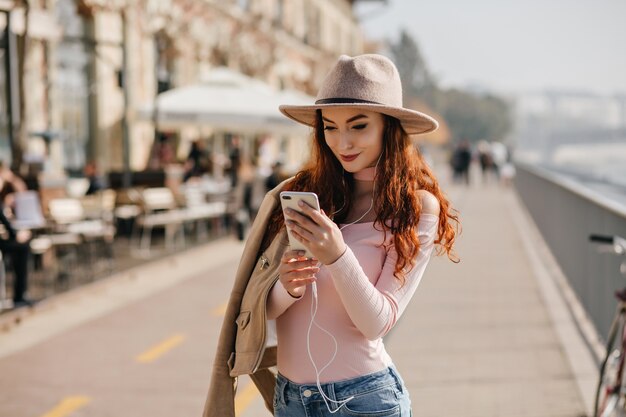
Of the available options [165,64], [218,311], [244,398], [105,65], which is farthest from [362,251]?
[165,64]

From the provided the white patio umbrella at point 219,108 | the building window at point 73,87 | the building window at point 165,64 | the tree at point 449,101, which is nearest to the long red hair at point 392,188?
the white patio umbrella at point 219,108

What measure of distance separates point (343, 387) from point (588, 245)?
7.12 m

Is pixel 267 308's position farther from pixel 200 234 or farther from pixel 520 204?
pixel 520 204

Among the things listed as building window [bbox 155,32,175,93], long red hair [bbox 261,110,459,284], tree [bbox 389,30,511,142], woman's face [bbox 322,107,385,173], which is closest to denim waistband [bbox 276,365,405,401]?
long red hair [bbox 261,110,459,284]

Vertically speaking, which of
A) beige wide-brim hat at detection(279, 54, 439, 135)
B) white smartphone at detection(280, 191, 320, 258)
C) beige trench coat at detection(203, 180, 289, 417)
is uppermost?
Answer: beige wide-brim hat at detection(279, 54, 439, 135)

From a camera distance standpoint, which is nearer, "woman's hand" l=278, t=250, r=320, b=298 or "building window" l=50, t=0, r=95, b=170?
"woman's hand" l=278, t=250, r=320, b=298

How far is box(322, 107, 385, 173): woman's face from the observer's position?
2745mm

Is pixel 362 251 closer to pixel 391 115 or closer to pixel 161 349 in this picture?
pixel 391 115

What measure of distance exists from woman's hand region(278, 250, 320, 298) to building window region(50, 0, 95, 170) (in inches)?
616

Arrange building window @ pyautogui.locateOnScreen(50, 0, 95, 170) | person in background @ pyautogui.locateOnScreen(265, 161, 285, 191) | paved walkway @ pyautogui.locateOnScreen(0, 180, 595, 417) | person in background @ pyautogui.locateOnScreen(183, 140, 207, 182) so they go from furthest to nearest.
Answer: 1. person in background @ pyautogui.locateOnScreen(183, 140, 207, 182)
2. building window @ pyautogui.locateOnScreen(50, 0, 95, 170)
3. person in background @ pyautogui.locateOnScreen(265, 161, 285, 191)
4. paved walkway @ pyautogui.locateOnScreen(0, 180, 595, 417)

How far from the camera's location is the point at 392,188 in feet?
8.98

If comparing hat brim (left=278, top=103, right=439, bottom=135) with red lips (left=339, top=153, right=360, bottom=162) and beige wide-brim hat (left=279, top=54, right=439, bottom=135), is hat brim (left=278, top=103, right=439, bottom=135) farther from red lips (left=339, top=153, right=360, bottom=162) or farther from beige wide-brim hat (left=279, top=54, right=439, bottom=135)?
red lips (left=339, top=153, right=360, bottom=162)

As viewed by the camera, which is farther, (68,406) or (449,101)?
(449,101)

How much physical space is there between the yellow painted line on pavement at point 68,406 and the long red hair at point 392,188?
3.84 m
